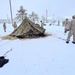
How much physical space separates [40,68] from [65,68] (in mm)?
921

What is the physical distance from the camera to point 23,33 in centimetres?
1362

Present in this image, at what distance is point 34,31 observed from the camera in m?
14.0

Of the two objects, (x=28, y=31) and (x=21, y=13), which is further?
(x=21, y=13)

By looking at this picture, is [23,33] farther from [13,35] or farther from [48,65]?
[48,65]

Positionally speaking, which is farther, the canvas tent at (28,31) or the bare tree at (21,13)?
the bare tree at (21,13)

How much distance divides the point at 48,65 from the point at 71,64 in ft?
2.99

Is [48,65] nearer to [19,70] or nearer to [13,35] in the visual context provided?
[19,70]

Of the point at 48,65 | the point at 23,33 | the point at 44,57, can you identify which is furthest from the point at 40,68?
the point at 23,33

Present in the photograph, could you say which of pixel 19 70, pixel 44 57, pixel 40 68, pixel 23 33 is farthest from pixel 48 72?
pixel 23 33

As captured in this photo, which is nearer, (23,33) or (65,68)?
(65,68)

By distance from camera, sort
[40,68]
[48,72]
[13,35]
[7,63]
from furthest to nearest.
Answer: [13,35] → [7,63] → [40,68] → [48,72]

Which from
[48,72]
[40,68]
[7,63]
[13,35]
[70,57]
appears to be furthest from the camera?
[13,35]

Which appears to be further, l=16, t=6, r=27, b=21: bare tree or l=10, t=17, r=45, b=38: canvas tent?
l=16, t=6, r=27, b=21: bare tree

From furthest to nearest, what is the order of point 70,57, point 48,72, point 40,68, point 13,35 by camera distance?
1. point 13,35
2. point 70,57
3. point 40,68
4. point 48,72
